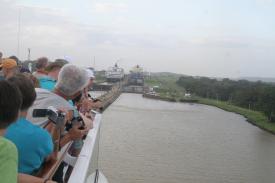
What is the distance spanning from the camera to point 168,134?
19891 millimetres

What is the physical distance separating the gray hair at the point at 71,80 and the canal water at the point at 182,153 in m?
9.89

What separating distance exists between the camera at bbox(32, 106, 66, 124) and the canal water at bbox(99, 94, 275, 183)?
397 inches

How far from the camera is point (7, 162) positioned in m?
1.04

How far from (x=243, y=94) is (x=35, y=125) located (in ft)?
140

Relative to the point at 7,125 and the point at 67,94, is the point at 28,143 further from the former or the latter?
the point at 67,94

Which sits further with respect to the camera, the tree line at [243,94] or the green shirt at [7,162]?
the tree line at [243,94]

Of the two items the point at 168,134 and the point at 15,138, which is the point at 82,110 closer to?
the point at 15,138

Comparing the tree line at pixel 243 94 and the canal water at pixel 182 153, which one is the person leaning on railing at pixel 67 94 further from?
the tree line at pixel 243 94

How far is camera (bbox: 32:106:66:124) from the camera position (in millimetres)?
1663

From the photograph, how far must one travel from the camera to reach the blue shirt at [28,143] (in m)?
1.47

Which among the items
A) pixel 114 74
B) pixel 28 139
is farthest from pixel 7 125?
pixel 114 74

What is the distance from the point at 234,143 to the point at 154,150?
16.7 ft

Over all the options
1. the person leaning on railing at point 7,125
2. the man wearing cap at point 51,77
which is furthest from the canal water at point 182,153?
the person leaning on railing at point 7,125

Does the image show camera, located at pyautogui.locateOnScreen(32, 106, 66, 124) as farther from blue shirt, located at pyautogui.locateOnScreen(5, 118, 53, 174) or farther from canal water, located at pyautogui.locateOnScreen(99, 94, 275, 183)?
canal water, located at pyautogui.locateOnScreen(99, 94, 275, 183)
